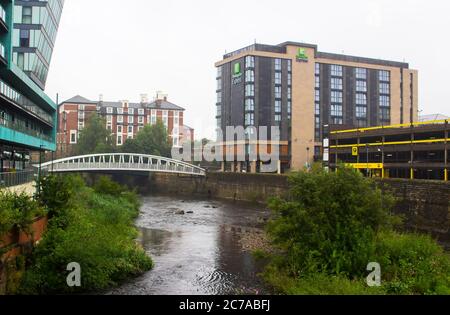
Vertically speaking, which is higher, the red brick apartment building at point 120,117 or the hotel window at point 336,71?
the hotel window at point 336,71

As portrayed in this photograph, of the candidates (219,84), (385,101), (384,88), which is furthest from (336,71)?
(219,84)

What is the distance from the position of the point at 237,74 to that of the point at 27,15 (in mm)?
44961

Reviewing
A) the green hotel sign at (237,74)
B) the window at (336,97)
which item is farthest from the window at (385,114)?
the green hotel sign at (237,74)

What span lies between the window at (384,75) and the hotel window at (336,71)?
30.9ft

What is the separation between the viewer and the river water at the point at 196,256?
61.6ft

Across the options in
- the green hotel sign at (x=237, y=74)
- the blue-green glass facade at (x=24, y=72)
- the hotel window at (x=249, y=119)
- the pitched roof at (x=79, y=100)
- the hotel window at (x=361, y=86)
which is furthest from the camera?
the pitched roof at (x=79, y=100)

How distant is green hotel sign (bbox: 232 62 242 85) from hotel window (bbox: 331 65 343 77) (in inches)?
760

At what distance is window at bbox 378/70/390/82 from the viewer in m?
92.2

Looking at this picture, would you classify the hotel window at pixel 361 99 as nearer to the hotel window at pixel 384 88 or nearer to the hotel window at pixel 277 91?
the hotel window at pixel 384 88

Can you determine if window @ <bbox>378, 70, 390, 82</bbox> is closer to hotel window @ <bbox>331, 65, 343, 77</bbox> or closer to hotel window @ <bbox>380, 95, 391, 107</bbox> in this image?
hotel window @ <bbox>380, 95, 391, 107</bbox>

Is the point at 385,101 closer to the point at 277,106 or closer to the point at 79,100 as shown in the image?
the point at 277,106

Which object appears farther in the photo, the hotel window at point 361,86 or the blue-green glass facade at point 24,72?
the hotel window at point 361,86

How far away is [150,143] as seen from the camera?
316ft
